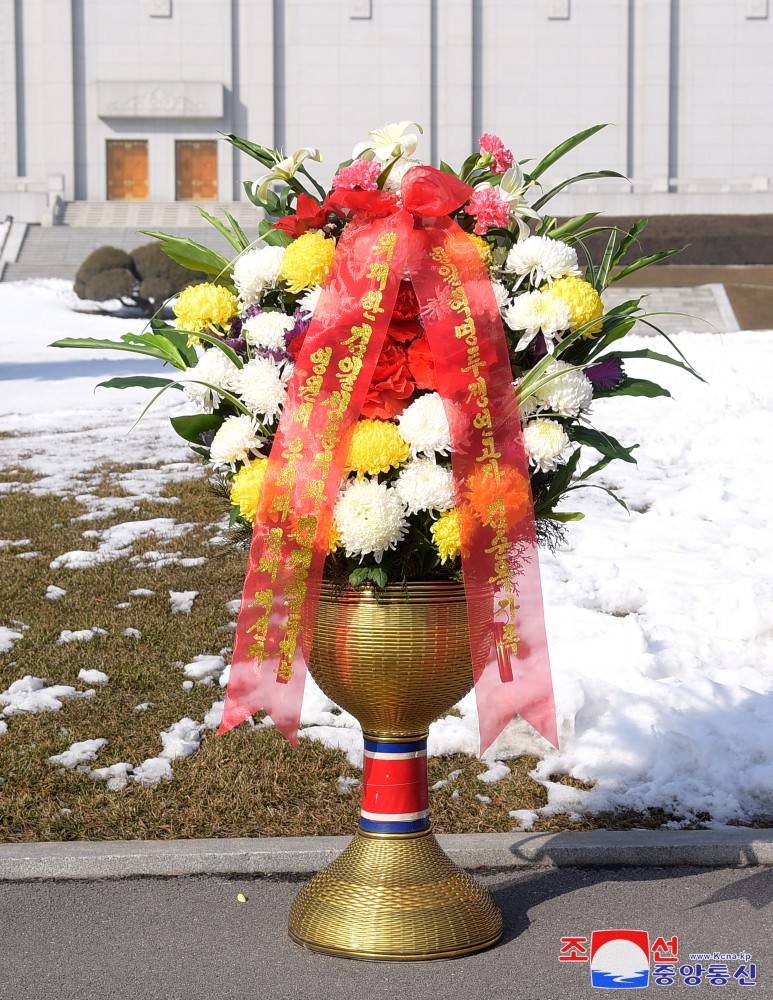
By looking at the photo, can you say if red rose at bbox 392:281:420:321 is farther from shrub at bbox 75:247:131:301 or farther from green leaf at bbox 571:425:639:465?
shrub at bbox 75:247:131:301

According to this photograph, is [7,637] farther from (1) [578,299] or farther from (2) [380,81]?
(2) [380,81]

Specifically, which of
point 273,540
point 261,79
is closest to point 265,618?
point 273,540

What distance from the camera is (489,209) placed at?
3.30 m

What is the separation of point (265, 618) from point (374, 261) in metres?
0.97

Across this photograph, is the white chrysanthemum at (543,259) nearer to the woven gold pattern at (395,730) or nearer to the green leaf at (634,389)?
the green leaf at (634,389)

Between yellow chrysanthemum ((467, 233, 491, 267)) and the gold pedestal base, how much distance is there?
5.17 ft

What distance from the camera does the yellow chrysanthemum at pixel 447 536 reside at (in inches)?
123

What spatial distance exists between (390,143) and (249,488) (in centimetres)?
103

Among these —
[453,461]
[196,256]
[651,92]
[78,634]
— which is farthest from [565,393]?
[651,92]

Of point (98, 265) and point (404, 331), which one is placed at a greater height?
point (98, 265)

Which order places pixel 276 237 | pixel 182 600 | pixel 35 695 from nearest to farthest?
pixel 276 237 → pixel 35 695 → pixel 182 600

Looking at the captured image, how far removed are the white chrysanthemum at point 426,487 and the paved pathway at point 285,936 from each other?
1.20 m

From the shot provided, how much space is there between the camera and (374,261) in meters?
3.21

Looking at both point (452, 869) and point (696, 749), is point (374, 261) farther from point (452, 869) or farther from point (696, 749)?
point (696, 749)
